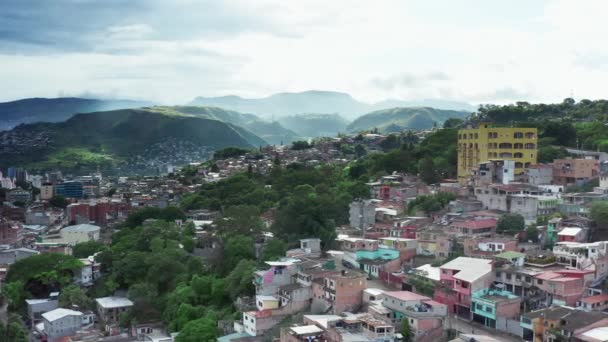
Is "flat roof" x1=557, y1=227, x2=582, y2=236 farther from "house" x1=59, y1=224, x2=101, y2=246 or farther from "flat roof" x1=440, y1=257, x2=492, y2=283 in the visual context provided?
"house" x1=59, y1=224, x2=101, y2=246

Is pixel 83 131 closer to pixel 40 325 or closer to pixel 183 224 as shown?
pixel 183 224

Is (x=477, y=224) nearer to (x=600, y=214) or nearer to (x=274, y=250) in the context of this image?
(x=600, y=214)

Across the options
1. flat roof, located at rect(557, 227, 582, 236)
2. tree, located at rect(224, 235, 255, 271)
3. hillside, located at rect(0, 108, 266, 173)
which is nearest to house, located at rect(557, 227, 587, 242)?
flat roof, located at rect(557, 227, 582, 236)

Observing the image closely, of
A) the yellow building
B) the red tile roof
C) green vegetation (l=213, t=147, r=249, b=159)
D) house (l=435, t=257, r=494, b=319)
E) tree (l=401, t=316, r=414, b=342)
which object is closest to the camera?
tree (l=401, t=316, r=414, b=342)

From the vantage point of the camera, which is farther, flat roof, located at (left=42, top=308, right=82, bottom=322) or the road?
flat roof, located at (left=42, top=308, right=82, bottom=322)

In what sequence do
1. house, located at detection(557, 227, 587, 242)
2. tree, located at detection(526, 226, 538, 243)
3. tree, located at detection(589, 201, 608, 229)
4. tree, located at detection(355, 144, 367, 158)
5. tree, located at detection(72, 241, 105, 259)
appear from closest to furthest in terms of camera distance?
house, located at detection(557, 227, 587, 242)
tree, located at detection(589, 201, 608, 229)
tree, located at detection(526, 226, 538, 243)
tree, located at detection(72, 241, 105, 259)
tree, located at detection(355, 144, 367, 158)
